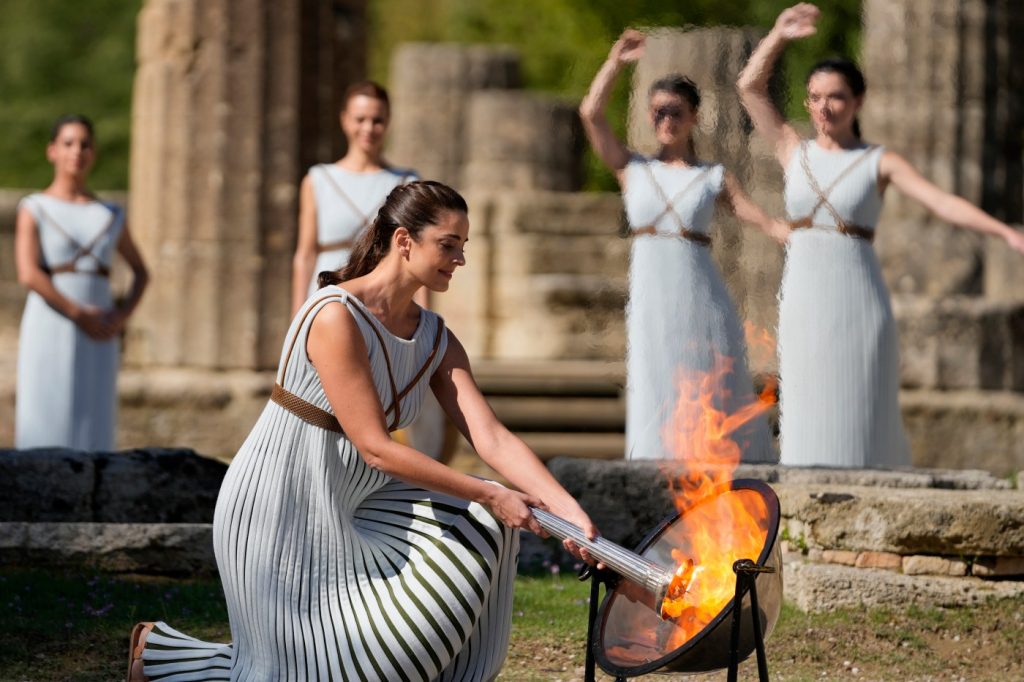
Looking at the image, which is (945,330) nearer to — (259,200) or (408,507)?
(259,200)

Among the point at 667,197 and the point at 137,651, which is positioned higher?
the point at 667,197

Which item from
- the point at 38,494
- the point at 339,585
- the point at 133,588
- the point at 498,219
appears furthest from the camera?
the point at 498,219

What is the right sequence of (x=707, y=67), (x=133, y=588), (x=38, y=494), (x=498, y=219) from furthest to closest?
(x=498, y=219) < (x=707, y=67) < (x=38, y=494) < (x=133, y=588)

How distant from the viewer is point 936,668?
5598 millimetres

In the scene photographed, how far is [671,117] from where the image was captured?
7.38 metres

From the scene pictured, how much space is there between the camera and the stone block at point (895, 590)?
593 centimetres

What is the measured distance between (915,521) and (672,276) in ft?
6.81

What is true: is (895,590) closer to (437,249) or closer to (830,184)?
(830,184)

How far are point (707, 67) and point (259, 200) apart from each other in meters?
4.19

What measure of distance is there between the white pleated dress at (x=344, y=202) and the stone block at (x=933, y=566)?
316 centimetres

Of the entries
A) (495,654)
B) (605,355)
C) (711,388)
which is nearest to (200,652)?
(495,654)

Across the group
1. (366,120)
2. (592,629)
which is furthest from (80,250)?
(592,629)

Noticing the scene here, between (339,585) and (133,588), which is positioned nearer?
(339,585)

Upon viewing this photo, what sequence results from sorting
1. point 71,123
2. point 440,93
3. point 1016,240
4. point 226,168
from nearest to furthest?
point 1016,240 → point 71,123 → point 226,168 → point 440,93
